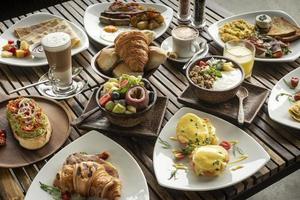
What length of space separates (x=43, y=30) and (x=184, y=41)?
0.73 m

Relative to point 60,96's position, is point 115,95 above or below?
above

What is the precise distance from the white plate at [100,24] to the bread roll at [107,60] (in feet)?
0.75

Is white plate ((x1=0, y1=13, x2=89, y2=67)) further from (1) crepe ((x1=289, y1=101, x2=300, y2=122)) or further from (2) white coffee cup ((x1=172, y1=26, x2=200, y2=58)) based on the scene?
(1) crepe ((x1=289, y1=101, x2=300, y2=122))

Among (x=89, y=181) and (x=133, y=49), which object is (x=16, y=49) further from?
(x=89, y=181)

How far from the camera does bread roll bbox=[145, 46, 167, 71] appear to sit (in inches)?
76.7

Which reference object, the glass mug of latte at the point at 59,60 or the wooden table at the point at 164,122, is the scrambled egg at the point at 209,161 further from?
the glass mug of latte at the point at 59,60

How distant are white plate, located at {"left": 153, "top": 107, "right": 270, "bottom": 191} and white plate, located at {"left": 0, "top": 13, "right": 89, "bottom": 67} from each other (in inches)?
27.5

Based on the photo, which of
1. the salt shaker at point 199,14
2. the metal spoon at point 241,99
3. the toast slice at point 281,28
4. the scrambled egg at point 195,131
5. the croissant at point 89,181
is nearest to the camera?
the croissant at point 89,181

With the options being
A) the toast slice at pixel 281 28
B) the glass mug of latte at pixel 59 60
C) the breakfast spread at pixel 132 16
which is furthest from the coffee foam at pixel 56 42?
the toast slice at pixel 281 28

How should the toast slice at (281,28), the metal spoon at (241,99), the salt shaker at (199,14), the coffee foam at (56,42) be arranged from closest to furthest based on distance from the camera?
the metal spoon at (241,99) → the coffee foam at (56,42) → the toast slice at (281,28) → the salt shaker at (199,14)

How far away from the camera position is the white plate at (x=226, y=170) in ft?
4.86

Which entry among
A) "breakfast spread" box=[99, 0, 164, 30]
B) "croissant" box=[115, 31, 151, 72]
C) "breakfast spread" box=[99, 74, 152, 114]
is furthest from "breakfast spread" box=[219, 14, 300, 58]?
"breakfast spread" box=[99, 74, 152, 114]

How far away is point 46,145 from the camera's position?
1686mm

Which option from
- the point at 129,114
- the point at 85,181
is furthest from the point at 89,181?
the point at 129,114
